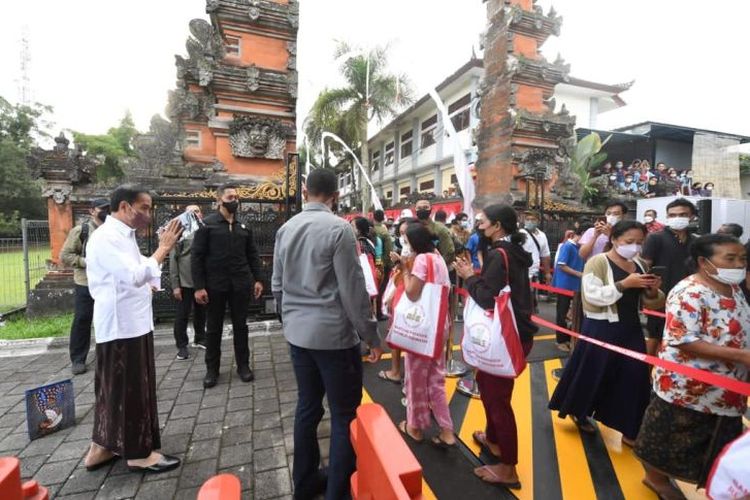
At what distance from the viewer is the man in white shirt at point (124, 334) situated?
2.29 meters

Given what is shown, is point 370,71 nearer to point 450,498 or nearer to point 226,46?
point 226,46

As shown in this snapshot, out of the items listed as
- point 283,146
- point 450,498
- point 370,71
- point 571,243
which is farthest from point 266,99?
point 370,71

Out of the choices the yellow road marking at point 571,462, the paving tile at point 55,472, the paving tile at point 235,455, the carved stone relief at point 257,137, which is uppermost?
the carved stone relief at point 257,137

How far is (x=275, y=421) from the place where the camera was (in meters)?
3.08

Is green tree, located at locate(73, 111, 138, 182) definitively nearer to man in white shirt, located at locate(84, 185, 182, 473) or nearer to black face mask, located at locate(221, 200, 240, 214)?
black face mask, located at locate(221, 200, 240, 214)

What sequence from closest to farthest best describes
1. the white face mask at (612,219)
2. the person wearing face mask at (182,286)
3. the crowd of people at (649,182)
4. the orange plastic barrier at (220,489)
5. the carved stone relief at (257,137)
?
the orange plastic barrier at (220,489)
the white face mask at (612,219)
the person wearing face mask at (182,286)
the carved stone relief at (257,137)
the crowd of people at (649,182)

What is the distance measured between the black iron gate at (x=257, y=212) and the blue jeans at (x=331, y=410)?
349cm

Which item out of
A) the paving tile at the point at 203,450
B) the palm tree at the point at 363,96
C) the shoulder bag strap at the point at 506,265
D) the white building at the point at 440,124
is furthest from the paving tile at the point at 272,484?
the palm tree at the point at 363,96

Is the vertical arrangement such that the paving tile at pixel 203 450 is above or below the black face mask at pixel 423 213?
below

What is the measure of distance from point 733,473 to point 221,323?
3706mm

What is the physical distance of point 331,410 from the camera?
2.05m

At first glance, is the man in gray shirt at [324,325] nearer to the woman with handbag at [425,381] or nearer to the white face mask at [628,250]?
the woman with handbag at [425,381]

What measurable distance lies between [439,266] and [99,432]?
8.27 ft

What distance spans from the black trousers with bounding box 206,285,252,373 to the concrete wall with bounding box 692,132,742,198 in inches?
845
